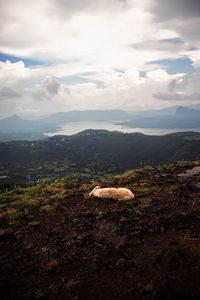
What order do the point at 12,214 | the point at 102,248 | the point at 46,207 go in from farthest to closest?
the point at 46,207 → the point at 12,214 → the point at 102,248

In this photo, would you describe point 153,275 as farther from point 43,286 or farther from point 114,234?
point 43,286

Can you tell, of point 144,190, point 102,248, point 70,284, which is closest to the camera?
point 70,284

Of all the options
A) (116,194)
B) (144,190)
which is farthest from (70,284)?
(144,190)

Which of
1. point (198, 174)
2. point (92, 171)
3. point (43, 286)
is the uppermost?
point (198, 174)

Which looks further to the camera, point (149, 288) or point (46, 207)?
Result: point (46, 207)

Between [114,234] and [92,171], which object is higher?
[114,234]

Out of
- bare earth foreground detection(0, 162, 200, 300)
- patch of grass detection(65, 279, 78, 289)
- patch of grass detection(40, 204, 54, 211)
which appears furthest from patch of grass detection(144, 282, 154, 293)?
patch of grass detection(40, 204, 54, 211)

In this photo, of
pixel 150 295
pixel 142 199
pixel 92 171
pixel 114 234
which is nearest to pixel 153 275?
pixel 150 295

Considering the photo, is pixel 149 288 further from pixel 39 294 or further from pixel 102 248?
pixel 39 294

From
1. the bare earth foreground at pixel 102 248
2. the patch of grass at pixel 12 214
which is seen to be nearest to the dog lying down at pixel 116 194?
the bare earth foreground at pixel 102 248
